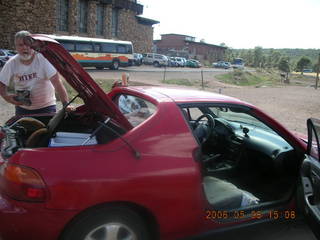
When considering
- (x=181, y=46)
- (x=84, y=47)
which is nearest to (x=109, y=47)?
(x=84, y=47)

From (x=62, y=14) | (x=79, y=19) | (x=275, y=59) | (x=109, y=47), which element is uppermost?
(x=62, y=14)

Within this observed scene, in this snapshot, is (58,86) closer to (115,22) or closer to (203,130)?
(203,130)

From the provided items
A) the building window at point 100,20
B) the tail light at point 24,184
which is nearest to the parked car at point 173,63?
the building window at point 100,20

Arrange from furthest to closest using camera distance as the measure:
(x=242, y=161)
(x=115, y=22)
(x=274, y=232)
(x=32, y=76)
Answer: (x=115, y=22) < (x=32, y=76) < (x=242, y=161) < (x=274, y=232)

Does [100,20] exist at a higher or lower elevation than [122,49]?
higher

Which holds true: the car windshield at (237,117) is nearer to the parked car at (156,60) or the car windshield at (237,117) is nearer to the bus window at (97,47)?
the bus window at (97,47)

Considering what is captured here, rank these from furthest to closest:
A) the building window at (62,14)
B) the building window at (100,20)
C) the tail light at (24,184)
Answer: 1. the building window at (100,20)
2. the building window at (62,14)
3. the tail light at (24,184)

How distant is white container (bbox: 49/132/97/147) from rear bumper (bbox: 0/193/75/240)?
63 cm

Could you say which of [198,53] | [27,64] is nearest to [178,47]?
[198,53]

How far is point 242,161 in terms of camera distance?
359cm

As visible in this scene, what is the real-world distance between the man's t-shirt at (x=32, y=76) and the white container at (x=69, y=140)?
1.26 meters

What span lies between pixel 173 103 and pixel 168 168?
0.55 m

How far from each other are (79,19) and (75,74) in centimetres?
4027

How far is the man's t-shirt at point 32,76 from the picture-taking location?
3855 mm
